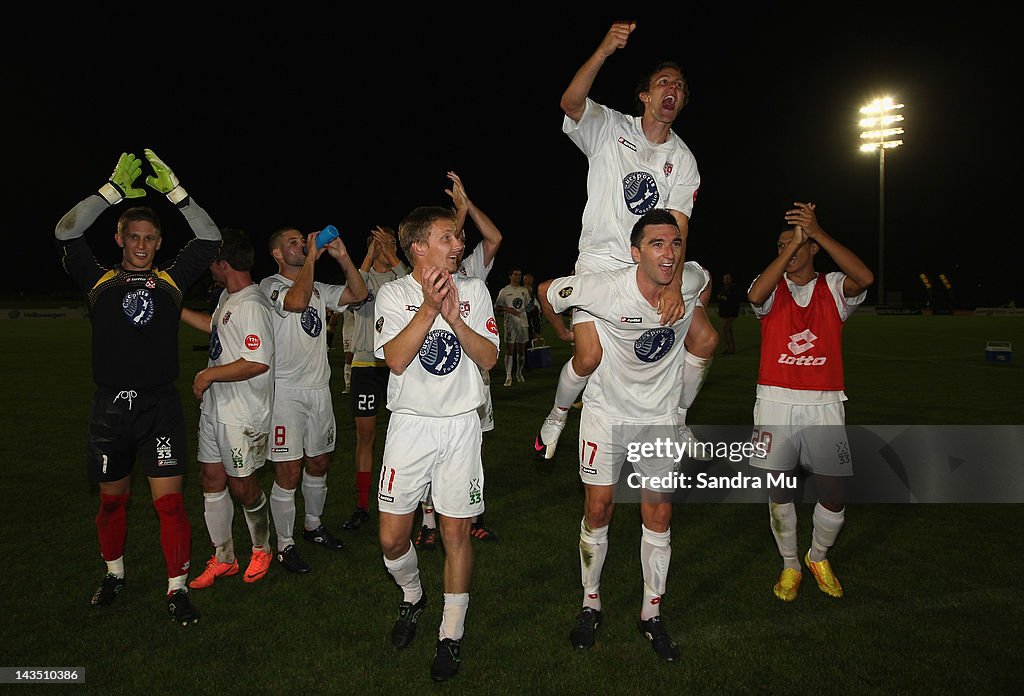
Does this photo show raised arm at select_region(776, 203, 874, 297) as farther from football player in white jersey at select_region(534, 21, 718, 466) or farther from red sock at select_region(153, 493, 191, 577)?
red sock at select_region(153, 493, 191, 577)

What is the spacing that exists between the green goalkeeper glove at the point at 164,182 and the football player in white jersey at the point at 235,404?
17.8 inches

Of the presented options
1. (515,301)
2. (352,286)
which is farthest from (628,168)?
(515,301)

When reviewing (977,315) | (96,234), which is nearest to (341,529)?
(977,315)

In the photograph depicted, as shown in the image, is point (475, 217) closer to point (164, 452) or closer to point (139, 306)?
point (139, 306)

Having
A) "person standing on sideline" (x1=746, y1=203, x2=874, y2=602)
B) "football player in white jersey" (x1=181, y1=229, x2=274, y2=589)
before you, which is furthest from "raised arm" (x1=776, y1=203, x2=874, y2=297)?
"football player in white jersey" (x1=181, y1=229, x2=274, y2=589)

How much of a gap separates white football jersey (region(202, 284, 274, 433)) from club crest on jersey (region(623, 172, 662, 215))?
272 cm

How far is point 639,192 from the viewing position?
4742 millimetres

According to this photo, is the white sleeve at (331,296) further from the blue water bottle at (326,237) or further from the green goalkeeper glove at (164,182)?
the green goalkeeper glove at (164,182)

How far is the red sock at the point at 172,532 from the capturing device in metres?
4.27

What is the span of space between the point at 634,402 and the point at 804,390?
1.38 meters

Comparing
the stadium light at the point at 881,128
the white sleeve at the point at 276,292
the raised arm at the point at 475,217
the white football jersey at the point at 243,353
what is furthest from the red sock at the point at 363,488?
the stadium light at the point at 881,128

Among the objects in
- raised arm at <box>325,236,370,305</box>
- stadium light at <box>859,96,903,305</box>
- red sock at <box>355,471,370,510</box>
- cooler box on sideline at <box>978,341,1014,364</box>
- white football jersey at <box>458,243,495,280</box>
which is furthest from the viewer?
stadium light at <box>859,96,903,305</box>

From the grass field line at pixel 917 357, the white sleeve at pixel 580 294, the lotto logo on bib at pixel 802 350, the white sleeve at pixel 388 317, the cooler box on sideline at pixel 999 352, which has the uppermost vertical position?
the white sleeve at pixel 580 294

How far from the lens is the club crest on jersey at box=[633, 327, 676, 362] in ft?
13.1
